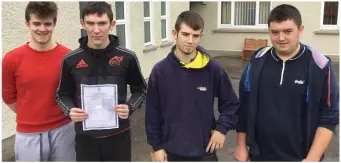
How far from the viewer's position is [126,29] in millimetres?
8289

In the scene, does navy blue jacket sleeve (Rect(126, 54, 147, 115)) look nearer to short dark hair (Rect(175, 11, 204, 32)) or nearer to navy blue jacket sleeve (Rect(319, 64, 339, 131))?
short dark hair (Rect(175, 11, 204, 32))

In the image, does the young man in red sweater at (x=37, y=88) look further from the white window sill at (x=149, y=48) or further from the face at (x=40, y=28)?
the white window sill at (x=149, y=48)

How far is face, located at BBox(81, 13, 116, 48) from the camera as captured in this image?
2.77 meters

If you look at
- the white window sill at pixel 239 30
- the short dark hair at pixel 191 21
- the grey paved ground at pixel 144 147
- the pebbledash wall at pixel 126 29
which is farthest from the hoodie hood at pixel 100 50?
the white window sill at pixel 239 30

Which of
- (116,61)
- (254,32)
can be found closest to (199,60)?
(116,61)

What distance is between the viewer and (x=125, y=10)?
26.8 ft

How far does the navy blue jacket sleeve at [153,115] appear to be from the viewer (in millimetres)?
2762

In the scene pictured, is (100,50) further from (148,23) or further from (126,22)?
(148,23)

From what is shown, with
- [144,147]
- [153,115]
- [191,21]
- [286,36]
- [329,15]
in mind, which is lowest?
[144,147]

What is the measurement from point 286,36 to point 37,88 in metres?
Answer: 1.88

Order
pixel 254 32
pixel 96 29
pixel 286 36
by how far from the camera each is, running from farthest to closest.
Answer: pixel 254 32
pixel 96 29
pixel 286 36

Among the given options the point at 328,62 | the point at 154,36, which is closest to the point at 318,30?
the point at 154,36

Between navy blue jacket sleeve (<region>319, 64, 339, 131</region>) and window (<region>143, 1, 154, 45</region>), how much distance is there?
7.07m

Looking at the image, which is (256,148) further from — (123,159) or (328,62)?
(123,159)
